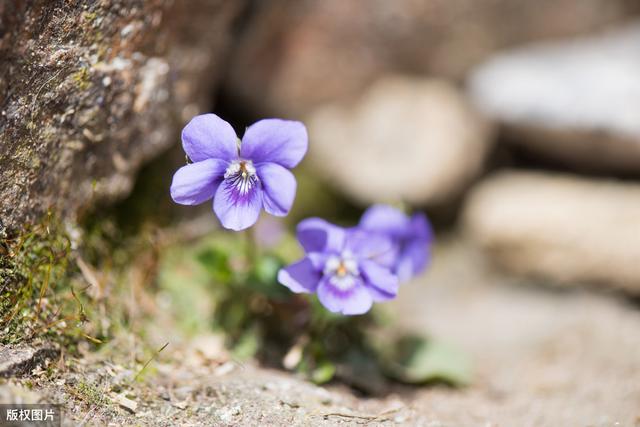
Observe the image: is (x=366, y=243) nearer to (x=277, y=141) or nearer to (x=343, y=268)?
(x=343, y=268)

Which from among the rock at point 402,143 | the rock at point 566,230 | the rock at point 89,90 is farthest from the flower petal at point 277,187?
the rock at point 566,230

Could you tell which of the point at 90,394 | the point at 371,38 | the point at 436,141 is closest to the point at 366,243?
the point at 90,394

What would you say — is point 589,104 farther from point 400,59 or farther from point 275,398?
point 275,398

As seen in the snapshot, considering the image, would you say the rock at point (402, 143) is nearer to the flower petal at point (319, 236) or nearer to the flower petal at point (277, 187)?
the flower petal at point (319, 236)

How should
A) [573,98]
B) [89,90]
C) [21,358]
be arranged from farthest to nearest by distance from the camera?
[573,98], [89,90], [21,358]

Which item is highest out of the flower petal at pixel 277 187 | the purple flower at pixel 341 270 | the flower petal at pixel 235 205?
the flower petal at pixel 277 187

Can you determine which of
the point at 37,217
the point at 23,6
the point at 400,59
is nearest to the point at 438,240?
the point at 400,59
